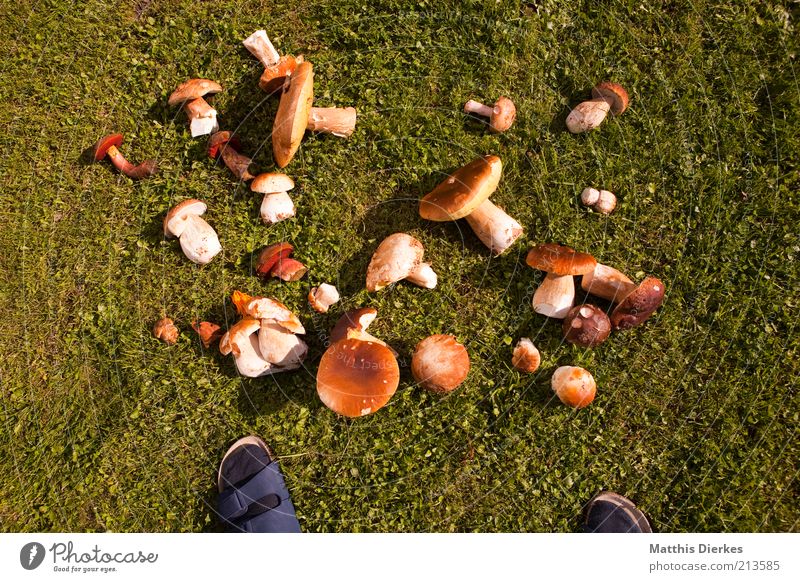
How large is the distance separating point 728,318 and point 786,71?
2301 millimetres

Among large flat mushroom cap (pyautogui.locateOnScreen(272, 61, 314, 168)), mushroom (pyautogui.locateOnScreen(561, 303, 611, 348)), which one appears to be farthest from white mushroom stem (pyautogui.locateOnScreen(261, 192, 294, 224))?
mushroom (pyautogui.locateOnScreen(561, 303, 611, 348))

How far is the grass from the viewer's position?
426 centimetres

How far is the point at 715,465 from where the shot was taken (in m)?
4.21

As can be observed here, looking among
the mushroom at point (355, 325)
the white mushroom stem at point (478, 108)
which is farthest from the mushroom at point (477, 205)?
the mushroom at point (355, 325)

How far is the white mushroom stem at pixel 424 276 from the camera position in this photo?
13.9 ft

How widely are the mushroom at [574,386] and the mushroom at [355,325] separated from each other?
4.79ft

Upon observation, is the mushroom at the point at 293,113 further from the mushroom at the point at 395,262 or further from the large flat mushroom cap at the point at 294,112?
the mushroom at the point at 395,262

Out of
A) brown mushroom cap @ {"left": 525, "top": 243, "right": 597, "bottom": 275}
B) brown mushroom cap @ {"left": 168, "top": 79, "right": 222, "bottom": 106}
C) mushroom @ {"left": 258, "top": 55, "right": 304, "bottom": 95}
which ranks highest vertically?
mushroom @ {"left": 258, "top": 55, "right": 304, "bottom": 95}

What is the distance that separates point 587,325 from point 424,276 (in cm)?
134

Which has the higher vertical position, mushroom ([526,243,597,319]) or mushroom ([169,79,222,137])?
mushroom ([169,79,222,137])

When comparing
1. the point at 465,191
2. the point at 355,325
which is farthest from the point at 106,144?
the point at 465,191

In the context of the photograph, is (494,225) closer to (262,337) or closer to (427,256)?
(427,256)

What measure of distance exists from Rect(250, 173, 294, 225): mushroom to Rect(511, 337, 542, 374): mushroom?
222cm

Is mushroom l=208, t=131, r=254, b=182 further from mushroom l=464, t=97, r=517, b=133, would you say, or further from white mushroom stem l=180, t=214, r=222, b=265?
mushroom l=464, t=97, r=517, b=133
